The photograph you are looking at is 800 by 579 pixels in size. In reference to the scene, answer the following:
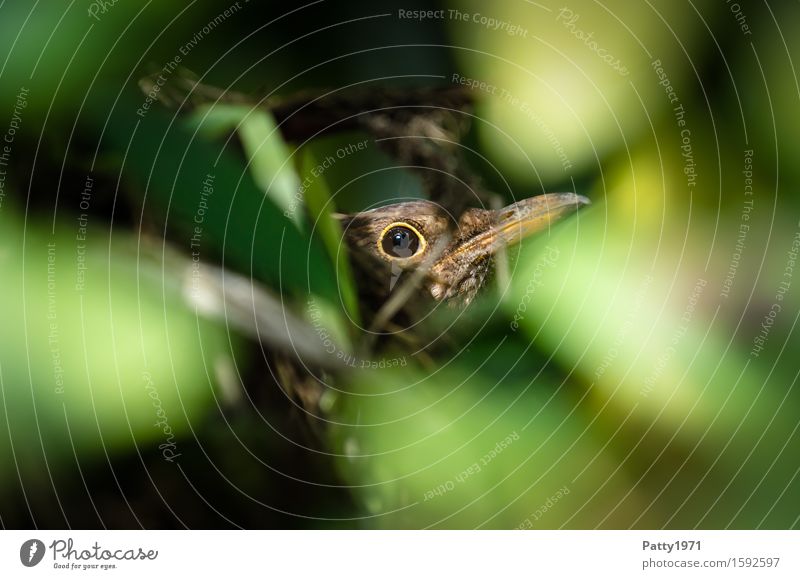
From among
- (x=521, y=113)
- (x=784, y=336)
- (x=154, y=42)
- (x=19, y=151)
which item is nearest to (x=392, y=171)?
(x=521, y=113)

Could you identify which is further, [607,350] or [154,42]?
[607,350]

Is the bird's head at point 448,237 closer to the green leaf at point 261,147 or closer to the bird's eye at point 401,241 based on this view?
the bird's eye at point 401,241

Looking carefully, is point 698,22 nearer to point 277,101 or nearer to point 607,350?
point 607,350

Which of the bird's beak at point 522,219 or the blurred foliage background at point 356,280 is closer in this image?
the blurred foliage background at point 356,280
